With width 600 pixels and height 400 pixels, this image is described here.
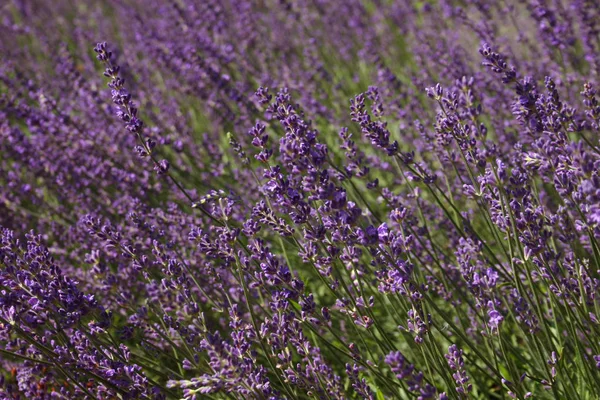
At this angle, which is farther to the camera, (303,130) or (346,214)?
(303,130)

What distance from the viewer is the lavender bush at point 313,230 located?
2.34 metres

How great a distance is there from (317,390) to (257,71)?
407 centimetres

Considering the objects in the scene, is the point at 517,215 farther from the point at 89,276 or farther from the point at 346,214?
the point at 89,276

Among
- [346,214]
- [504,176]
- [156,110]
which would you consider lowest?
[346,214]

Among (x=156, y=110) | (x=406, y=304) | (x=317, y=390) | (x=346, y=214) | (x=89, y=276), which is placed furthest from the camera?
(x=156, y=110)

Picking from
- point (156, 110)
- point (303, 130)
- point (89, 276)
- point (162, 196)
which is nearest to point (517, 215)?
point (303, 130)

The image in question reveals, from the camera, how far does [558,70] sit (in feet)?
16.4

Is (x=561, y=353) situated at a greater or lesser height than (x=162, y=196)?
lesser

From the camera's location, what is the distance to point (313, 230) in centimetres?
232

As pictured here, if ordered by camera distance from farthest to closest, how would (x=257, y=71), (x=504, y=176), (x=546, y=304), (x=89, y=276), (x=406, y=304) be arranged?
(x=257, y=71)
(x=89, y=276)
(x=546, y=304)
(x=406, y=304)
(x=504, y=176)

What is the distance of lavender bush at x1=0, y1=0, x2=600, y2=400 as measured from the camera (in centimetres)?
234

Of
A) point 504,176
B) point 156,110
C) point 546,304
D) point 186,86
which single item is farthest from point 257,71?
point 504,176

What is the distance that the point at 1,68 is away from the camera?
6.46 m

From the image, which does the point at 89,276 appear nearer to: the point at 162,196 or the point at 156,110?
the point at 162,196
